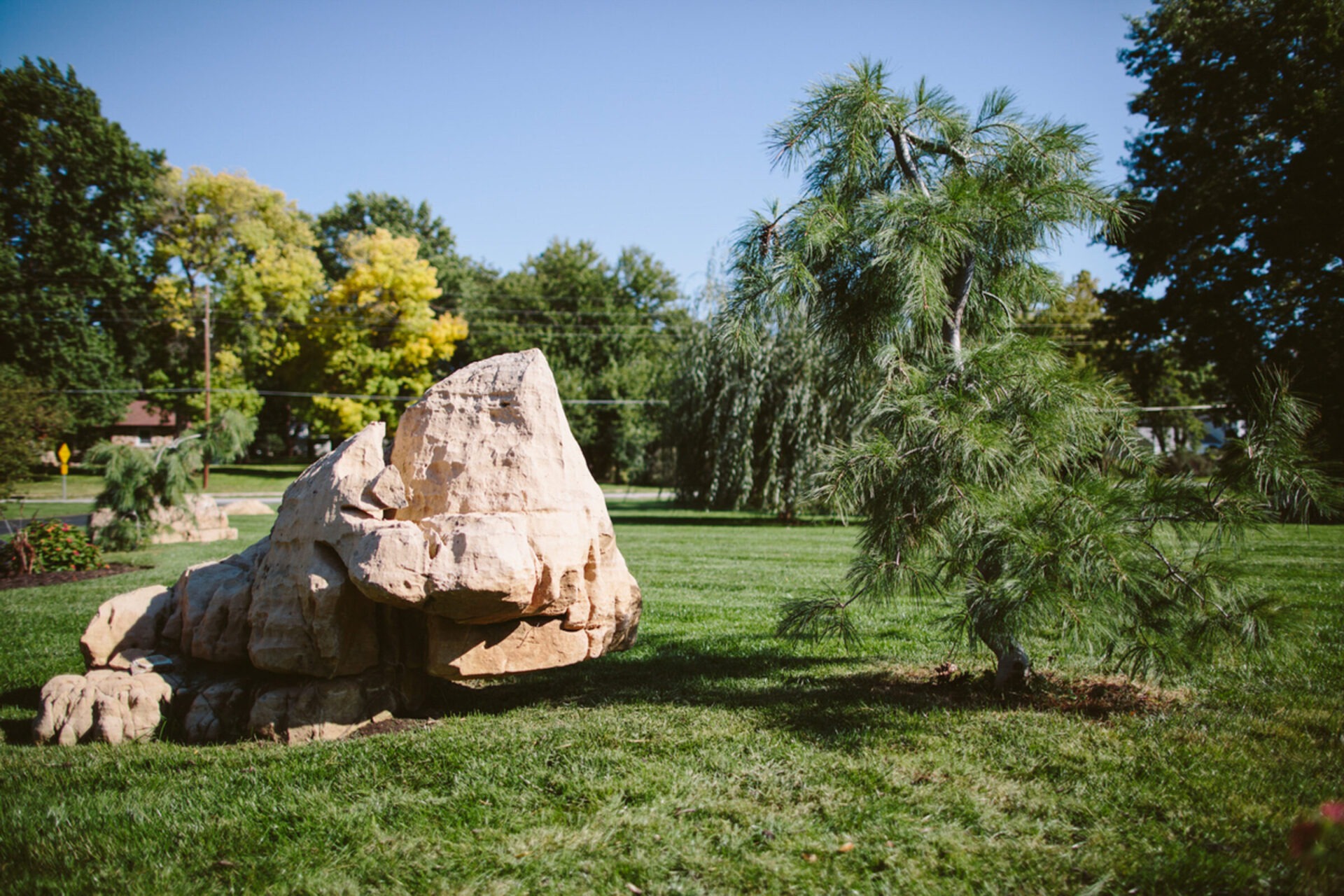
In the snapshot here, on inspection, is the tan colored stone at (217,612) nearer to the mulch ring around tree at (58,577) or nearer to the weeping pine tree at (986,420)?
the weeping pine tree at (986,420)

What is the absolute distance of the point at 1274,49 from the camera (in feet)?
49.8

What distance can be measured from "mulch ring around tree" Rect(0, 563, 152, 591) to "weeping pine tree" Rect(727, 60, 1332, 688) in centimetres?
1068

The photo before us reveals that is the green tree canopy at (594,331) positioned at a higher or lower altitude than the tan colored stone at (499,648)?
Result: higher

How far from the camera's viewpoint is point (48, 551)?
11227 millimetres

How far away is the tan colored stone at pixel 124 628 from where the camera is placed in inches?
196

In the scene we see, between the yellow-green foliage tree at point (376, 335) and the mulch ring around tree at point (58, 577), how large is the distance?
2129cm

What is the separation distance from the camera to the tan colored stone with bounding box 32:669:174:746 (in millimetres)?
4457

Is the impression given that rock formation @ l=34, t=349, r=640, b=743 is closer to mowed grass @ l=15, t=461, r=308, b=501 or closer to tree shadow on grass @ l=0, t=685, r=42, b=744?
tree shadow on grass @ l=0, t=685, r=42, b=744

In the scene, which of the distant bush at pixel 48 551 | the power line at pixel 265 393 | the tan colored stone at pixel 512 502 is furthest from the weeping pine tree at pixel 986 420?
the power line at pixel 265 393

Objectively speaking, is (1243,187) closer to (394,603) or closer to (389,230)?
(394,603)

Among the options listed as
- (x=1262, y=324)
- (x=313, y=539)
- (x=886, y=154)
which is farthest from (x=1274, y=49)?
(x=313, y=539)

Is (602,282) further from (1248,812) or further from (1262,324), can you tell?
(1248,812)

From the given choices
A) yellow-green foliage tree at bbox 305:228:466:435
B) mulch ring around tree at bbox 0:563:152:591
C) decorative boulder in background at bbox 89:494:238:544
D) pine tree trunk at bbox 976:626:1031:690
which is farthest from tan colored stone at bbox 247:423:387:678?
yellow-green foliage tree at bbox 305:228:466:435

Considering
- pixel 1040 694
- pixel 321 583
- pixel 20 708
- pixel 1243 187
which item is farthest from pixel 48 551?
pixel 1243 187
